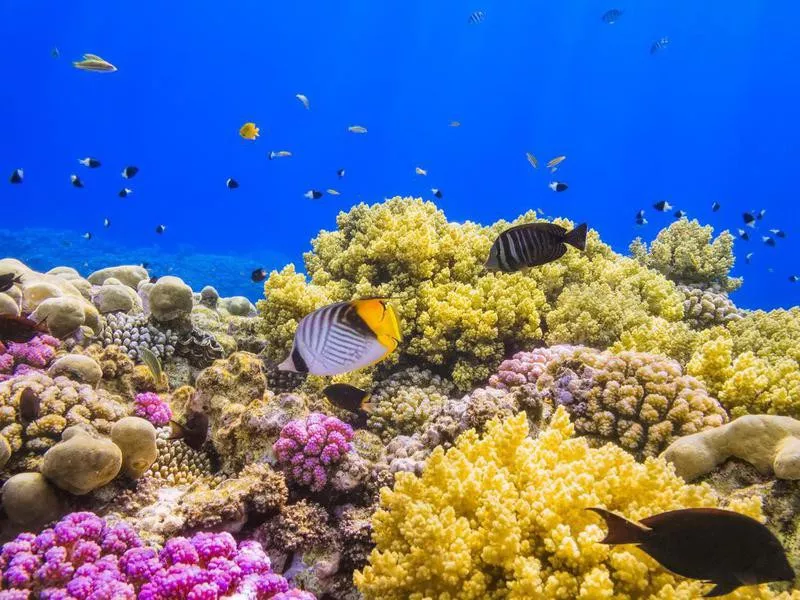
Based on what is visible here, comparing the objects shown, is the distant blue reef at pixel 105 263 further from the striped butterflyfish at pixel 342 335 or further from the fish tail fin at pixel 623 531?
the fish tail fin at pixel 623 531

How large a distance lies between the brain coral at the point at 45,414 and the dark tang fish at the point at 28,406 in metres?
0.04

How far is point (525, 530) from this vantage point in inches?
97.5

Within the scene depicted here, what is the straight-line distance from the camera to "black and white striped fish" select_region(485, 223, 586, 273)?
3.40 meters

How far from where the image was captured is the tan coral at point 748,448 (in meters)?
2.68

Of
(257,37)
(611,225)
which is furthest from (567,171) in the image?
(257,37)

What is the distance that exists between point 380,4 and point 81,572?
417ft

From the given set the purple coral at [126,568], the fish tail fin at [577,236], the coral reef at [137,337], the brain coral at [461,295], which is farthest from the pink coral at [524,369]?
the coral reef at [137,337]

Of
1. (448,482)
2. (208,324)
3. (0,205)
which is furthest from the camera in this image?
(0,205)

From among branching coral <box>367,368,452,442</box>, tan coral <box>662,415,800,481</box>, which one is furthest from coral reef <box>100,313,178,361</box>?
tan coral <box>662,415,800,481</box>

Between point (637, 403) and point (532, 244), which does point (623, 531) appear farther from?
point (637, 403)

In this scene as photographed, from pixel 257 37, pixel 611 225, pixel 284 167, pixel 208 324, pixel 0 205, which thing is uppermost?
pixel 257 37

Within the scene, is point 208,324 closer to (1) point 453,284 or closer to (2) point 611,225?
(1) point 453,284

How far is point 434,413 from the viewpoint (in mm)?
4219

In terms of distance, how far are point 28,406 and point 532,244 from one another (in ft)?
14.1
